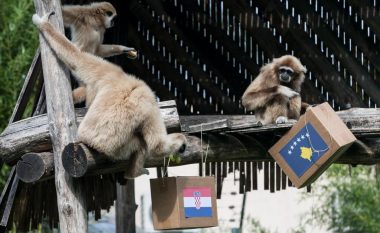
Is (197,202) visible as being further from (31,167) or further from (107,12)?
(107,12)

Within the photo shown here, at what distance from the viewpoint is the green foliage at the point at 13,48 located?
12984mm

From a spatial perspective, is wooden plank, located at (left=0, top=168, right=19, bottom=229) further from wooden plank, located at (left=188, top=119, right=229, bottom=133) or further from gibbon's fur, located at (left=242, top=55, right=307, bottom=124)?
gibbon's fur, located at (left=242, top=55, right=307, bottom=124)

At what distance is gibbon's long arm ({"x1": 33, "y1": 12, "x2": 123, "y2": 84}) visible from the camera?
7020mm

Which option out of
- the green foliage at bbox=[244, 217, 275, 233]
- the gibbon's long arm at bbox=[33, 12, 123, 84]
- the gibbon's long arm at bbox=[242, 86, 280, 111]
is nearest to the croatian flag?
the gibbon's long arm at bbox=[33, 12, 123, 84]

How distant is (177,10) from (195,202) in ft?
13.3

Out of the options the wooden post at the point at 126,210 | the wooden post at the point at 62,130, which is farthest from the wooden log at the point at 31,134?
the wooden post at the point at 126,210

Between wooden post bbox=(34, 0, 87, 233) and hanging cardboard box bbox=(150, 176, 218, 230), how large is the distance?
0.62 meters

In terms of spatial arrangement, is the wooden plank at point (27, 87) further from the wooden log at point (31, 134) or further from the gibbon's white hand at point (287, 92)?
the gibbon's white hand at point (287, 92)

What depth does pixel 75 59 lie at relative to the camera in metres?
7.05

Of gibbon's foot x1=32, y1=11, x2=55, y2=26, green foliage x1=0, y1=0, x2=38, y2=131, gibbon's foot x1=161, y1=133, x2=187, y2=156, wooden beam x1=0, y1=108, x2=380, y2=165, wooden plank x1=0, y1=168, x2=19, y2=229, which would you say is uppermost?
green foliage x1=0, y1=0, x2=38, y2=131

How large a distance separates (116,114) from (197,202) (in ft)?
3.33

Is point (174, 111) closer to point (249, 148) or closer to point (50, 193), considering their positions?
point (249, 148)

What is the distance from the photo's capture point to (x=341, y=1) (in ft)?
33.2

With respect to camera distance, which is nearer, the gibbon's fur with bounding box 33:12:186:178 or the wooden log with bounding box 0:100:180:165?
the gibbon's fur with bounding box 33:12:186:178
